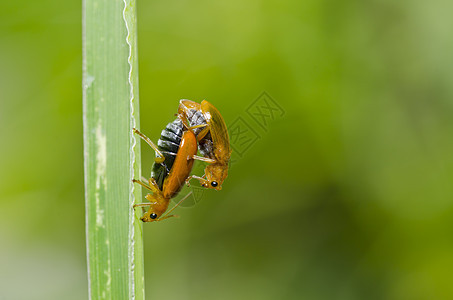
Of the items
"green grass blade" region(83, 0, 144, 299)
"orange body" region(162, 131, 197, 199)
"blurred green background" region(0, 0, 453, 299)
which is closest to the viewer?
"green grass blade" region(83, 0, 144, 299)

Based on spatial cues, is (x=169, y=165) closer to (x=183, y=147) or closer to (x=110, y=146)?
(x=183, y=147)

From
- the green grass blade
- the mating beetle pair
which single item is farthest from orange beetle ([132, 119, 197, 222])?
the green grass blade

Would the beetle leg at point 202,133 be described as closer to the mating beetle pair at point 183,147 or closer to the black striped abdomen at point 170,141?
the mating beetle pair at point 183,147

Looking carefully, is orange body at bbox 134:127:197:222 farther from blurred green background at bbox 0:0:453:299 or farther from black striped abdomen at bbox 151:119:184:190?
blurred green background at bbox 0:0:453:299

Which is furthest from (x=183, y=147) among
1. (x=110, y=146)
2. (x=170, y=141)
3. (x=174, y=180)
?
(x=110, y=146)

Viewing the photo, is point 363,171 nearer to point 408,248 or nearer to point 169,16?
point 408,248

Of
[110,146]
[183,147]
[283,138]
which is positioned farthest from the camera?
[283,138]
